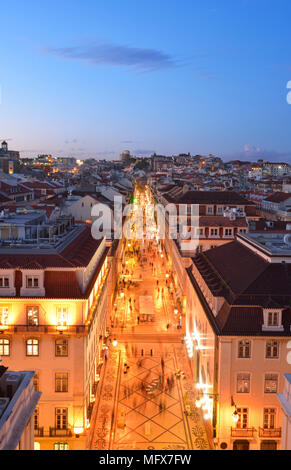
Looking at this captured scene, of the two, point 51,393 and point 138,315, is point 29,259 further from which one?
point 138,315

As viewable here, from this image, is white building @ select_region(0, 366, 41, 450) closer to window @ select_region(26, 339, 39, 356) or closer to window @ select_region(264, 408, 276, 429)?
window @ select_region(26, 339, 39, 356)

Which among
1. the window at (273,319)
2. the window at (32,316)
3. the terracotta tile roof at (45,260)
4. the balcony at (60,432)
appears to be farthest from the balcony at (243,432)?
the terracotta tile roof at (45,260)

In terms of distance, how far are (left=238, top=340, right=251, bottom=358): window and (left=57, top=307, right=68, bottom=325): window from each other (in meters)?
10.3

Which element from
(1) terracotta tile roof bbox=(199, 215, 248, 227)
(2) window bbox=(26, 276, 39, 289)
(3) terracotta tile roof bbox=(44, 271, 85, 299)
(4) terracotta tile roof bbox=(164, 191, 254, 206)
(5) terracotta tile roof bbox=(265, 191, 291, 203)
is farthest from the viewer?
(5) terracotta tile roof bbox=(265, 191, 291, 203)

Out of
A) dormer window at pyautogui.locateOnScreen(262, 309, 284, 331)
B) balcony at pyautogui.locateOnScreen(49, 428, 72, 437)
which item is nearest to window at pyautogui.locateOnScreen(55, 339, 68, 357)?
balcony at pyautogui.locateOnScreen(49, 428, 72, 437)

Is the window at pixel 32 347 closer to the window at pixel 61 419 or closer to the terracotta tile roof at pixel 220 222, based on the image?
the window at pixel 61 419

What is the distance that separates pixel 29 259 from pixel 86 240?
9816 mm

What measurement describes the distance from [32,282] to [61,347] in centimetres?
429

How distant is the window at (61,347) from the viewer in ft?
96.0

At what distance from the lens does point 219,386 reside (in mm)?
27781

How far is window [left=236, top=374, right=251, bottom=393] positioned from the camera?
91.4 ft
